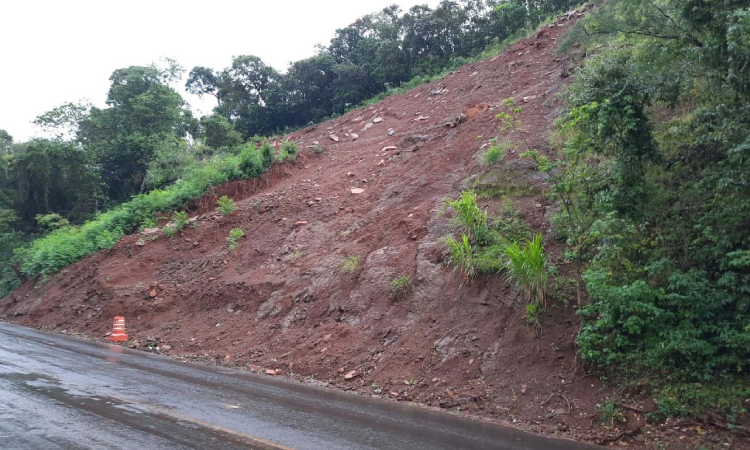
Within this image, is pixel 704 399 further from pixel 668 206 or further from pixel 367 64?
pixel 367 64

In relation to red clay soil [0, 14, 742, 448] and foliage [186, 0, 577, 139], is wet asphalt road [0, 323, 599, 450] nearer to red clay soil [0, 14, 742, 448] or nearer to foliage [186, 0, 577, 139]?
red clay soil [0, 14, 742, 448]

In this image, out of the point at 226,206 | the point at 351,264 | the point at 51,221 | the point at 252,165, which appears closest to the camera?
the point at 351,264

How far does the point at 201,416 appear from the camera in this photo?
19.7 ft

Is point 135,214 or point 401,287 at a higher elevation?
point 135,214

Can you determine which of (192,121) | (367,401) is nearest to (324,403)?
(367,401)

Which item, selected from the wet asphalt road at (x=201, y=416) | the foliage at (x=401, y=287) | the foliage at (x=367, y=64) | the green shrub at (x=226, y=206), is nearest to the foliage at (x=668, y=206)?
the wet asphalt road at (x=201, y=416)

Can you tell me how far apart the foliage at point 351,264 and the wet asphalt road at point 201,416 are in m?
3.40

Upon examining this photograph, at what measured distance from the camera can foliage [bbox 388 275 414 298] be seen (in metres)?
10.2

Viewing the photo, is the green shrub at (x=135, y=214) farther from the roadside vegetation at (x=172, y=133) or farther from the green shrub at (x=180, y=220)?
the green shrub at (x=180, y=220)

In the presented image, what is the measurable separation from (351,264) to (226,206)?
7.47m

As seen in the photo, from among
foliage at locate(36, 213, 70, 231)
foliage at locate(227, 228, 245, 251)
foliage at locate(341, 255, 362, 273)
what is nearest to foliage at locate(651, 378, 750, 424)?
foliage at locate(341, 255, 362, 273)

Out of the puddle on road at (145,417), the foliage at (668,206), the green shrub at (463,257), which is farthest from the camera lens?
the green shrub at (463,257)

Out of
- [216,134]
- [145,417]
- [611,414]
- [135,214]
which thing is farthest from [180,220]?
[611,414]

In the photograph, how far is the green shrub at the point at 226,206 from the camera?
57.5 feet
